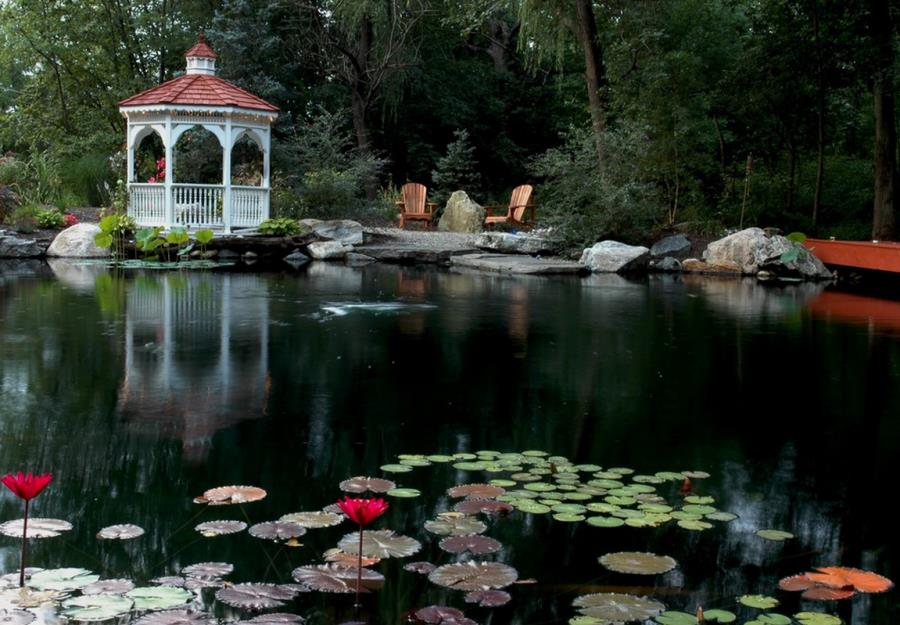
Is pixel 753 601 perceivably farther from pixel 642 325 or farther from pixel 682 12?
pixel 682 12

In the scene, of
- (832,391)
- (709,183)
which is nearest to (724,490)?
(832,391)

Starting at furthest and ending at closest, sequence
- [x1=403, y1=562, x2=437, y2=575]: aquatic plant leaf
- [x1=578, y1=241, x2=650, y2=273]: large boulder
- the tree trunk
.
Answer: the tree trunk
[x1=578, y1=241, x2=650, y2=273]: large boulder
[x1=403, y1=562, x2=437, y2=575]: aquatic plant leaf

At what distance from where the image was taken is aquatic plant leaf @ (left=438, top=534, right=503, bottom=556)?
11.8 feet

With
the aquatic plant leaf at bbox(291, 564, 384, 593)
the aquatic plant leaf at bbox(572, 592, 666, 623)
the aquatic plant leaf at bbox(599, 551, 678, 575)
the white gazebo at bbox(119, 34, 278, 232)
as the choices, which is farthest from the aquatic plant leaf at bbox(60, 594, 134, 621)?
the white gazebo at bbox(119, 34, 278, 232)

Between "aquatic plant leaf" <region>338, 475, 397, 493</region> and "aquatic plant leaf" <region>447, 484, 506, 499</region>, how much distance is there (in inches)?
10.2

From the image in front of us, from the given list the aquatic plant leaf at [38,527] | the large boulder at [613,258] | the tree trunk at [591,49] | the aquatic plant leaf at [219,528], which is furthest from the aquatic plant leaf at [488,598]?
the tree trunk at [591,49]

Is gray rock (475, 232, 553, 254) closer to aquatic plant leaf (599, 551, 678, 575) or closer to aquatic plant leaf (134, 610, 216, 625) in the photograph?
aquatic plant leaf (599, 551, 678, 575)

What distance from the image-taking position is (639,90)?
1881cm

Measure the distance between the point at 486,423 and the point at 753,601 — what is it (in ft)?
8.70

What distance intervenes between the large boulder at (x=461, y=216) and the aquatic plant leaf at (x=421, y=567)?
60.5ft

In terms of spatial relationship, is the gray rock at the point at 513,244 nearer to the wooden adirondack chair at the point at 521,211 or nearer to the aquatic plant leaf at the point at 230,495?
the wooden adirondack chair at the point at 521,211

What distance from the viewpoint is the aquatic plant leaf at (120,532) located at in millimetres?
3631

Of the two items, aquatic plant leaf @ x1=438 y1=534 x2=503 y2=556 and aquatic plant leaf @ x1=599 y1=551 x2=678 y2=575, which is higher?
aquatic plant leaf @ x1=438 y1=534 x2=503 y2=556

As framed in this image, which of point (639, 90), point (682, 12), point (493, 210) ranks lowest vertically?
point (493, 210)
